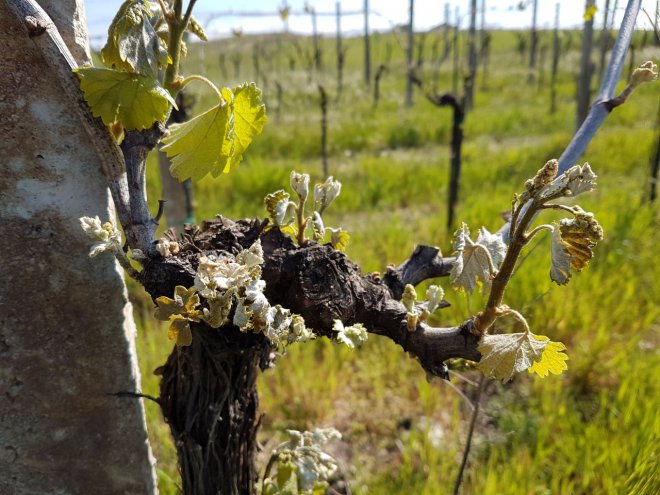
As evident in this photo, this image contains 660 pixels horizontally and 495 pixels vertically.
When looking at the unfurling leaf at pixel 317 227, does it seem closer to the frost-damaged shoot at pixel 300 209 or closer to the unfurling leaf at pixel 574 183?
the frost-damaged shoot at pixel 300 209

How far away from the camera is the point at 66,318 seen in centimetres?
84

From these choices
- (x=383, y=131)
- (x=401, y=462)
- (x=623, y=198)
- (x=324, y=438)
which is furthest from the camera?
(x=383, y=131)

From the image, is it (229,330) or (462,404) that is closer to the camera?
(229,330)

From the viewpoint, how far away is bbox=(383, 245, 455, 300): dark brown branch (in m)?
0.88

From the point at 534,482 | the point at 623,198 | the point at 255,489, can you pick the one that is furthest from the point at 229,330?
the point at 623,198

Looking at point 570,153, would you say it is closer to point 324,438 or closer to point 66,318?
point 324,438

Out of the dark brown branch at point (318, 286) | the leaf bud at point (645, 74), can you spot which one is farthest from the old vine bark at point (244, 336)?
the leaf bud at point (645, 74)

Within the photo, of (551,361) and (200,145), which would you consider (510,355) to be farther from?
(200,145)

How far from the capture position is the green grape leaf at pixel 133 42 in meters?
0.60

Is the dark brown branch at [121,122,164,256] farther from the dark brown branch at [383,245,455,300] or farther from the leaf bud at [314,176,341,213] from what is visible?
the dark brown branch at [383,245,455,300]

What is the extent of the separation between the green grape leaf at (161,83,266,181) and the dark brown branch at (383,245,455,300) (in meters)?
0.35

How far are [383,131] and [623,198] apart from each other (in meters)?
4.26

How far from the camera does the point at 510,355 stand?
2.15ft

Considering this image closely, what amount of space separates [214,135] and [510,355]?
499mm
